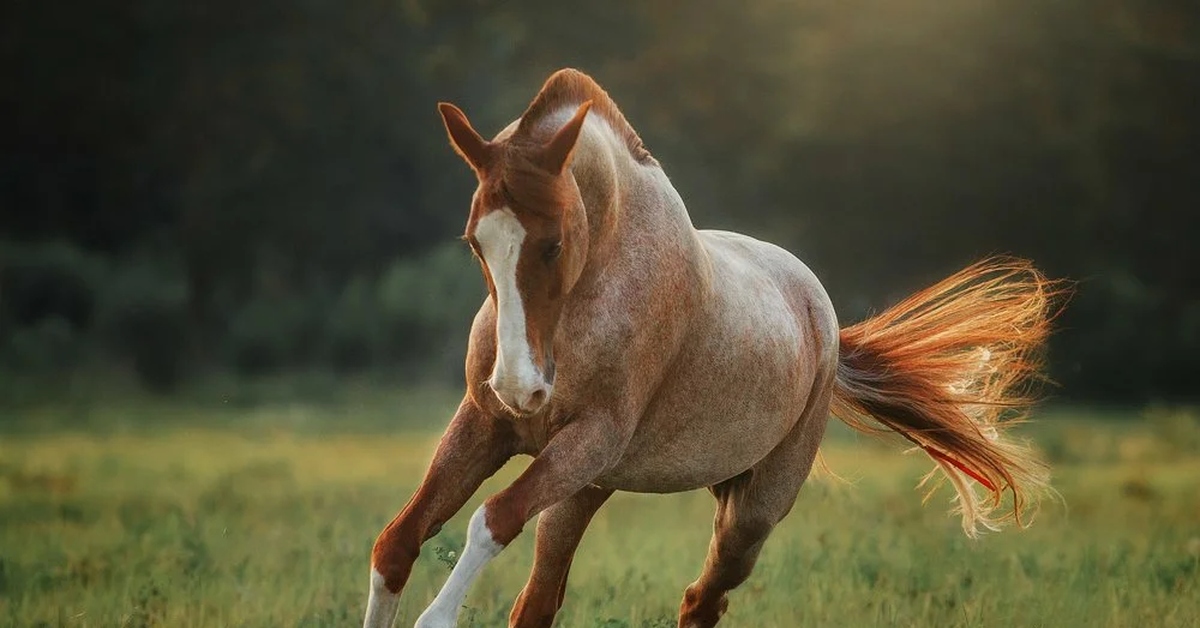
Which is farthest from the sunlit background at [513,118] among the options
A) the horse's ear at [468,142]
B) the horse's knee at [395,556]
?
the horse's ear at [468,142]

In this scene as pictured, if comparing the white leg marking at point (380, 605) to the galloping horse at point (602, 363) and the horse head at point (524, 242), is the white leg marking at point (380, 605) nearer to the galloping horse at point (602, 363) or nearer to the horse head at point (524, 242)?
the galloping horse at point (602, 363)

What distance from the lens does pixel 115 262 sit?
22.1 m

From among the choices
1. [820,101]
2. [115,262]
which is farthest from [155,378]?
[820,101]

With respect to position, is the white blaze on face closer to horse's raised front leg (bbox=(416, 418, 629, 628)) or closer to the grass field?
horse's raised front leg (bbox=(416, 418, 629, 628))

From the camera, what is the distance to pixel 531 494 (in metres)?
4.40

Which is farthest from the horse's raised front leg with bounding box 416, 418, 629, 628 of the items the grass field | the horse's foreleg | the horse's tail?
the horse's tail

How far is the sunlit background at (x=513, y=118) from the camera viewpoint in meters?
21.5

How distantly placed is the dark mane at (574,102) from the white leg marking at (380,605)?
1.38 metres

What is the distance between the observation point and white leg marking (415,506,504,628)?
13.7 ft

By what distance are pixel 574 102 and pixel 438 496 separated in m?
1.27

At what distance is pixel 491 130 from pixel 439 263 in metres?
2.85

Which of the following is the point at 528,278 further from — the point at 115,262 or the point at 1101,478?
the point at 115,262

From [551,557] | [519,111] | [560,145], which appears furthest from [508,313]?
[519,111]

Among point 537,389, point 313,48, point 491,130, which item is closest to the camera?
point 537,389
